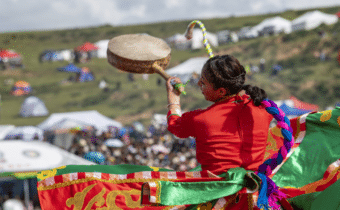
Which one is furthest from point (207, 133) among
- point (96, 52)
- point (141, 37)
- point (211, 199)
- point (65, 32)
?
point (65, 32)

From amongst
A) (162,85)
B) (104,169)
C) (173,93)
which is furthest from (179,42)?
(104,169)

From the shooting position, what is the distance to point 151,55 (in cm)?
233

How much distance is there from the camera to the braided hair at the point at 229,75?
168 cm

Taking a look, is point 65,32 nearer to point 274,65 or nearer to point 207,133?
point 274,65

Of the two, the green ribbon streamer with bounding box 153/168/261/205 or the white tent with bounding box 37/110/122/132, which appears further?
the white tent with bounding box 37/110/122/132

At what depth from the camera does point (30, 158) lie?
6.69 metres

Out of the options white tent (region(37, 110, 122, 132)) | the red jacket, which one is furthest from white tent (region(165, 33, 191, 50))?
the red jacket

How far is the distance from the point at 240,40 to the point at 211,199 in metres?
29.0

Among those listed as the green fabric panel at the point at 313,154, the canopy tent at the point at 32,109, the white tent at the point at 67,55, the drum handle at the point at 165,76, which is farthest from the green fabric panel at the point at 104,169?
the white tent at the point at 67,55

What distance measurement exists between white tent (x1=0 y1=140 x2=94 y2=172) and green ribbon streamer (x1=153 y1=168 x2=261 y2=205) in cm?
496

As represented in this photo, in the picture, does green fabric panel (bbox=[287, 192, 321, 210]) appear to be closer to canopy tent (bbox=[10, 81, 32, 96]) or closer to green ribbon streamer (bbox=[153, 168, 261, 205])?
green ribbon streamer (bbox=[153, 168, 261, 205])

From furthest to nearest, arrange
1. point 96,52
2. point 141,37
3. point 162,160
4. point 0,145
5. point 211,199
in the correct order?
point 96,52
point 162,160
point 0,145
point 141,37
point 211,199

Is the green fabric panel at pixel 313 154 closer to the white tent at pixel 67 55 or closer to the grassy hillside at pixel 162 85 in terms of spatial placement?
the grassy hillside at pixel 162 85

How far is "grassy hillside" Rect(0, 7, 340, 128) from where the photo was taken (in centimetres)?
2111
